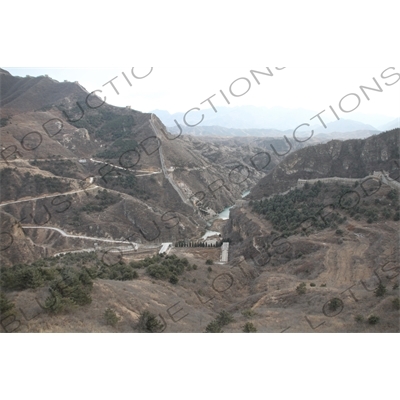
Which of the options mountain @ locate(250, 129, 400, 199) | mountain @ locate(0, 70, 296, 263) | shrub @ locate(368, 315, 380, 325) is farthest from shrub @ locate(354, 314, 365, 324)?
mountain @ locate(250, 129, 400, 199)

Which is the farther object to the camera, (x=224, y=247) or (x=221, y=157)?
(x=221, y=157)

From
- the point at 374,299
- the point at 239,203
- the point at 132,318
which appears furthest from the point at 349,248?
the point at 239,203

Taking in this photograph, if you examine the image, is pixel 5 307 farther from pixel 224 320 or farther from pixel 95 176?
pixel 95 176

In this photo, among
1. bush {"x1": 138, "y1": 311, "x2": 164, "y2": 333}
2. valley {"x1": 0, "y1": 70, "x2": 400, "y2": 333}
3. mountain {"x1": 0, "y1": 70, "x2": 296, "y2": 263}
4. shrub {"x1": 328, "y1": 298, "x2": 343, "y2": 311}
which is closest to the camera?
bush {"x1": 138, "y1": 311, "x2": 164, "y2": 333}

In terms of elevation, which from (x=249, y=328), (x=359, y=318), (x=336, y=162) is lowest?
(x=336, y=162)

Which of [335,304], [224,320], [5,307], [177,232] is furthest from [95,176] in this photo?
[335,304]

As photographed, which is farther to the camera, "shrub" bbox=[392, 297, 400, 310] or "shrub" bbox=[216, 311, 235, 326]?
"shrub" bbox=[216, 311, 235, 326]

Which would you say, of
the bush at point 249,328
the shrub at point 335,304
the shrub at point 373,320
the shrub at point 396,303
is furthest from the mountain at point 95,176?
the shrub at point 396,303

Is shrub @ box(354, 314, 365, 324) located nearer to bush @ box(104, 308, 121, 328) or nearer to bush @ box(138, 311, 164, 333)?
bush @ box(138, 311, 164, 333)

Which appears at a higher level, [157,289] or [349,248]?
[157,289]

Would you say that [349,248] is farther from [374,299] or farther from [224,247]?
[224,247]

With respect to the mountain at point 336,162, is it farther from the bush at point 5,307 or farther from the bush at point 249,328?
the bush at point 5,307
